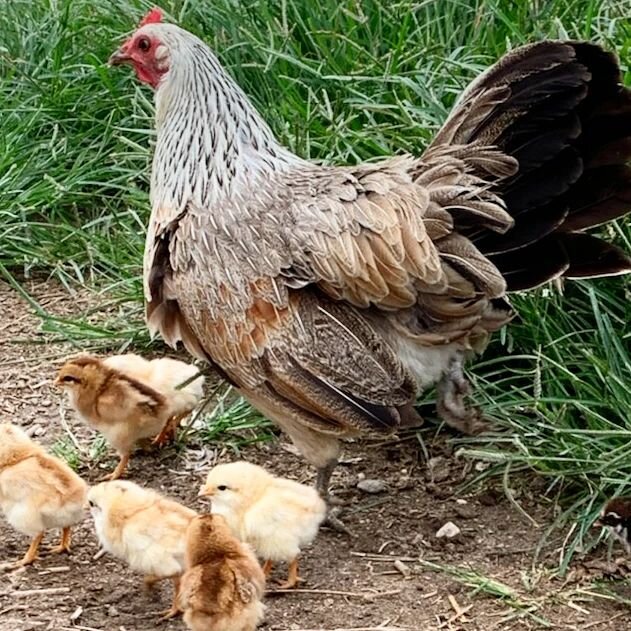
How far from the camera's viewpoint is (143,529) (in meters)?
4.12

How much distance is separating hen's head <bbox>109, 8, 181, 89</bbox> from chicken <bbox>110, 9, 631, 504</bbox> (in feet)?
1.99

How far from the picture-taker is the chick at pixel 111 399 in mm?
4895

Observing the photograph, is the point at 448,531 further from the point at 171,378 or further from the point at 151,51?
the point at 151,51

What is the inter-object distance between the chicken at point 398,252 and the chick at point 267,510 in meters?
0.26

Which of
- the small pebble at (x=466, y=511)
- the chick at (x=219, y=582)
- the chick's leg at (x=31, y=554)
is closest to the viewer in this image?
the chick at (x=219, y=582)

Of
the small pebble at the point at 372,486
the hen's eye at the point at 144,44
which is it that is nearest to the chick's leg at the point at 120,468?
the small pebble at the point at 372,486

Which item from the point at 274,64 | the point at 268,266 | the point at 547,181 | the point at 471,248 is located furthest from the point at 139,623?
the point at 274,64

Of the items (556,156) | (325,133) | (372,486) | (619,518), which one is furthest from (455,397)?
(325,133)

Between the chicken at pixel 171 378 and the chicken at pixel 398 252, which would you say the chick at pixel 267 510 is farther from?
the chicken at pixel 171 378

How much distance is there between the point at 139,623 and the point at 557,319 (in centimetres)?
197

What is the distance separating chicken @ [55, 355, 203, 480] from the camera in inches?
193

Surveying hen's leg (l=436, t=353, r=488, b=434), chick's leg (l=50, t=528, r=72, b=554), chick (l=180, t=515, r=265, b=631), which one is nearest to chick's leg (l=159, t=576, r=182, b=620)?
chick (l=180, t=515, r=265, b=631)

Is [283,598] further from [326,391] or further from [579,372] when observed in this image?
[579,372]

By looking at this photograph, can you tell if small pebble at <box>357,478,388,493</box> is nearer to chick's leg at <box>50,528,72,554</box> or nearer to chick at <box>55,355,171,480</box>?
chick at <box>55,355,171,480</box>
